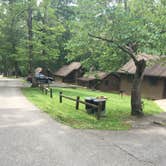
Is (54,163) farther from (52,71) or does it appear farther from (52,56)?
(52,71)

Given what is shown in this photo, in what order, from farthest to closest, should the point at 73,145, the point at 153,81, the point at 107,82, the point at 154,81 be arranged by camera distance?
the point at 107,82, the point at 153,81, the point at 154,81, the point at 73,145

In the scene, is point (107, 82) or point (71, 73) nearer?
point (107, 82)

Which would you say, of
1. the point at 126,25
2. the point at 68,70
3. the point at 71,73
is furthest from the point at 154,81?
the point at 68,70

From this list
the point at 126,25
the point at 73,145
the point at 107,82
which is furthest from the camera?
the point at 107,82

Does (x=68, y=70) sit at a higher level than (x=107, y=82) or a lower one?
higher

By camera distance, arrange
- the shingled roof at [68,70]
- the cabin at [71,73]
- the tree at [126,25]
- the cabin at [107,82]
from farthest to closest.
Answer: the shingled roof at [68,70]
the cabin at [71,73]
the cabin at [107,82]
the tree at [126,25]

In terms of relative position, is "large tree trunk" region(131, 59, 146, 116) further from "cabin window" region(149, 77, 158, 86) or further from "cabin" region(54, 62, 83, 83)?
"cabin" region(54, 62, 83, 83)

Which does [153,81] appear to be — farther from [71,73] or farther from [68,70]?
[68,70]

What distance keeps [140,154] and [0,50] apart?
34.6m

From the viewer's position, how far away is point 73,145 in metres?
8.50

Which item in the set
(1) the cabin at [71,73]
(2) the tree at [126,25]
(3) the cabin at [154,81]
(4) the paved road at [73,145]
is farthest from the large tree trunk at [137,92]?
(1) the cabin at [71,73]

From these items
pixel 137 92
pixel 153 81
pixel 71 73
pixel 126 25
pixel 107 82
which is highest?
pixel 126 25

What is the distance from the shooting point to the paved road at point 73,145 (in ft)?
23.3

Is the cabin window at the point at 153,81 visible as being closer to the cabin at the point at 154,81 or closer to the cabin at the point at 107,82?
the cabin at the point at 154,81
